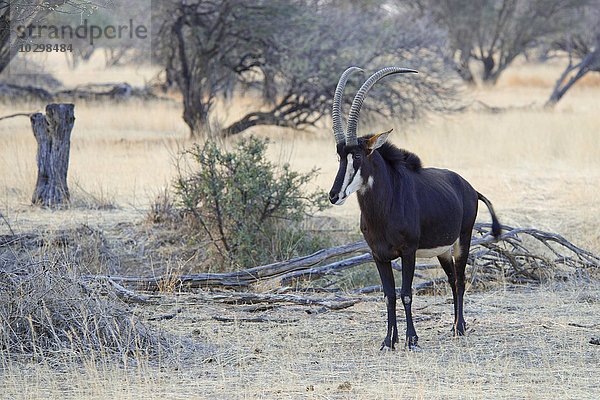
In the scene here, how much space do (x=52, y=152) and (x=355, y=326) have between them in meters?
6.04

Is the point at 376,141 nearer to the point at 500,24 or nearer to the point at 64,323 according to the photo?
the point at 64,323

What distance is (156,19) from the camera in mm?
20031

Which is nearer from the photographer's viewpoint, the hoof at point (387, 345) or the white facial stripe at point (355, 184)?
the white facial stripe at point (355, 184)

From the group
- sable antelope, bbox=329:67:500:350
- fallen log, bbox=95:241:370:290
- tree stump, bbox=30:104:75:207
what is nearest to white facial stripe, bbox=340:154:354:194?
sable antelope, bbox=329:67:500:350

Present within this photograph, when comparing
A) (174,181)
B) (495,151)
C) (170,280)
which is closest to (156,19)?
(495,151)

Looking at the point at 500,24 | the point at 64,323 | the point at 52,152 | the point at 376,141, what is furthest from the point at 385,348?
the point at 500,24

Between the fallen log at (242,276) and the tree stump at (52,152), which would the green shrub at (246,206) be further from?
the tree stump at (52,152)

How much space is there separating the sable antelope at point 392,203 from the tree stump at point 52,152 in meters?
6.08

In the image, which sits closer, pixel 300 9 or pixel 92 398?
pixel 92 398

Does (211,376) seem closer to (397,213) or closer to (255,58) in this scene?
(397,213)

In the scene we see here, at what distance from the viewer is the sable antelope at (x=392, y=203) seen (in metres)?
6.29

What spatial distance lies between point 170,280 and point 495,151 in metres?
8.92

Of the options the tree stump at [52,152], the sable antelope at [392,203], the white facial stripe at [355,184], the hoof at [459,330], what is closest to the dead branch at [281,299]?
the hoof at [459,330]

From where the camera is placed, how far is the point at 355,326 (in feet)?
23.8
